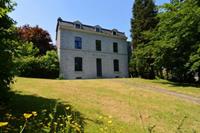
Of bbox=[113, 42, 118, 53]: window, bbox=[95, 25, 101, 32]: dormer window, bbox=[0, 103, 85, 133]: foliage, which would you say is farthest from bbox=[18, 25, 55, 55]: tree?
bbox=[0, 103, 85, 133]: foliage

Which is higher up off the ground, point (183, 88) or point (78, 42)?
point (78, 42)

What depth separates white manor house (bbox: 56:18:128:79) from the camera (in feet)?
106

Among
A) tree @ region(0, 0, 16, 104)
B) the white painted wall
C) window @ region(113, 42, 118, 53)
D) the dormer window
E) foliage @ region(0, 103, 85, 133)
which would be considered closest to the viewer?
foliage @ region(0, 103, 85, 133)

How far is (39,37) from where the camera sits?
1459 inches

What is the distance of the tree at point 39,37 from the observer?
1444 inches

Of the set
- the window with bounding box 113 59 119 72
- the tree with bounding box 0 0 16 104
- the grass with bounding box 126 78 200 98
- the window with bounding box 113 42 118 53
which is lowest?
the grass with bounding box 126 78 200 98

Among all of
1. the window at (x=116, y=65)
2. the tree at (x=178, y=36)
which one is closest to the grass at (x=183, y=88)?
the tree at (x=178, y=36)

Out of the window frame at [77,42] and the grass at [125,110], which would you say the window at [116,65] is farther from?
the grass at [125,110]

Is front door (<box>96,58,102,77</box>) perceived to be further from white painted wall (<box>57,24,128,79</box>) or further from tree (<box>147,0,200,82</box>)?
tree (<box>147,0,200,82</box>)

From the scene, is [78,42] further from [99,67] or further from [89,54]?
[99,67]

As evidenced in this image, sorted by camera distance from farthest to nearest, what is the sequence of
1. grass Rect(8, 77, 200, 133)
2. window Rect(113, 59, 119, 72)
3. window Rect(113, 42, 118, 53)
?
window Rect(113, 42, 118, 53)
window Rect(113, 59, 119, 72)
grass Rect(8, 77, 200, 133)

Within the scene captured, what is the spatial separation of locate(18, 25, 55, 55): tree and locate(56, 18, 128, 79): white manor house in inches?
146

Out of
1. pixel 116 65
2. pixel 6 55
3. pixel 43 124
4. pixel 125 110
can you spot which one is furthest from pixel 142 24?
pixel 43 124

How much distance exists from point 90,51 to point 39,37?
8316 mm
